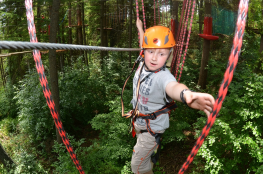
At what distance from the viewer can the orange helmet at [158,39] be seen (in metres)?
1.76

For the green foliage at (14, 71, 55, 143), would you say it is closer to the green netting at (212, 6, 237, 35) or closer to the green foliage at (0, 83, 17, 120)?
the green foliage at (0, 83, 17, 120)

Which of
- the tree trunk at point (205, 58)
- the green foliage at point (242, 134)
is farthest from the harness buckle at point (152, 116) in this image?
the tree trunk at point (205, 58)

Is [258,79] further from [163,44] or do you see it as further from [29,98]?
[29,98]

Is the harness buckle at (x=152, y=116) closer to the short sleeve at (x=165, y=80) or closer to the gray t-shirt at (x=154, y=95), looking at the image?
the gray t-shirt at (x=154, y=95)

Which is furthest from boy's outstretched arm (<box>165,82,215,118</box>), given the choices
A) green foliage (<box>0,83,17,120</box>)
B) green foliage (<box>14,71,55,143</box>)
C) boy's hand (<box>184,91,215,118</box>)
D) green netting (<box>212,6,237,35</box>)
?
green foliage (<box>0,83,17,120</box>)

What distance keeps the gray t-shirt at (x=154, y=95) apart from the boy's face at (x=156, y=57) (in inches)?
2.9

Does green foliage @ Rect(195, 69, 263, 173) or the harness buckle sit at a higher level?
the harness buckle

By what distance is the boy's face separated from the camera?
1773mm

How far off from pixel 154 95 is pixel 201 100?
742 mm

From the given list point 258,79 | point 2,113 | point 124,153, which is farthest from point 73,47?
point 2,113

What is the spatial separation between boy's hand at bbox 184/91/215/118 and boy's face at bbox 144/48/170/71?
67 centimetres

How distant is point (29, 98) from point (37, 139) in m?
1.47

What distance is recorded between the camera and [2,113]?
9.72 m

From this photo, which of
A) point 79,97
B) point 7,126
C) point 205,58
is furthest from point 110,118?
point 7,126
